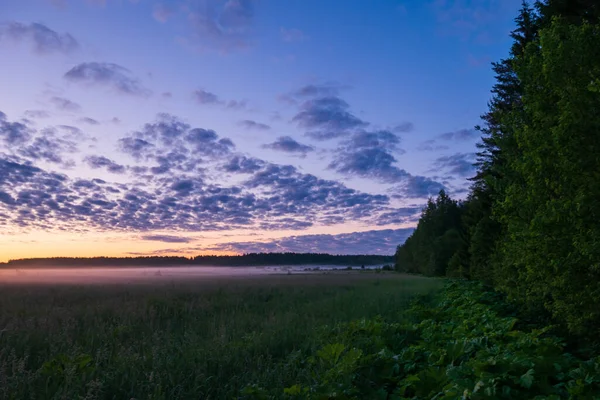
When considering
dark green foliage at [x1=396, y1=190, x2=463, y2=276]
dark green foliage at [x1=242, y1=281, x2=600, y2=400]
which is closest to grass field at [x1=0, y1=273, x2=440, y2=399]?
dark green foliage at [x1=242, y1=281, x2=600, y2=400]

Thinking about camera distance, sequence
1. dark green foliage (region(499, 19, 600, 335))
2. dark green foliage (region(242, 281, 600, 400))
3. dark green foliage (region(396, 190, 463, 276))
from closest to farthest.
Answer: dark green foliage (region(242, 281, 600, 400))
dark green foliage (region(499, 19, 600, 335))
dark green foliage (region(396, 190, 463, 276))

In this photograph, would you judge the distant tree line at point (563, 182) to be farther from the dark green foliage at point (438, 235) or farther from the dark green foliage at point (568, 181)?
the dark green foliage at point (438, 235)

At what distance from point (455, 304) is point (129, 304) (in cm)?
1299

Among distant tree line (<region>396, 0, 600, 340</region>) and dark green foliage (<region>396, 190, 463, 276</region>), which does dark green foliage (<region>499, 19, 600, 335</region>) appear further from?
dark green foliage (<region>396, 190, 463, 276</region>)

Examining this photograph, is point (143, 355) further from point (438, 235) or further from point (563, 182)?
point (438, 235)

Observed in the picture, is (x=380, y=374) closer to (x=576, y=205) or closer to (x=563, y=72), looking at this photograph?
(x=576, y=205)

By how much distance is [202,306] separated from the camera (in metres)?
18.4

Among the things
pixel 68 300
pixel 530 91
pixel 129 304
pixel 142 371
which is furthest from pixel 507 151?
pixel 68 300

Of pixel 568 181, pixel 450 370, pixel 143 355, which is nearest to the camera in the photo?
pixel 450 370

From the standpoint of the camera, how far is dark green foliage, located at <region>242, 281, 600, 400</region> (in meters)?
4.24

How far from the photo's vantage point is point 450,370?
462 cm

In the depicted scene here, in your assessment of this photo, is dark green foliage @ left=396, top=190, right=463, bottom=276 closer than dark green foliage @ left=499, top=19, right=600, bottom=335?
No

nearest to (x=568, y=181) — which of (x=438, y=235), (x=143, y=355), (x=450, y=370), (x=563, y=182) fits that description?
(x=563, y=182)

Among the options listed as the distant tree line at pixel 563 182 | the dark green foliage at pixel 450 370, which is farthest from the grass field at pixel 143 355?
the distant tree line at pixel 563 182
